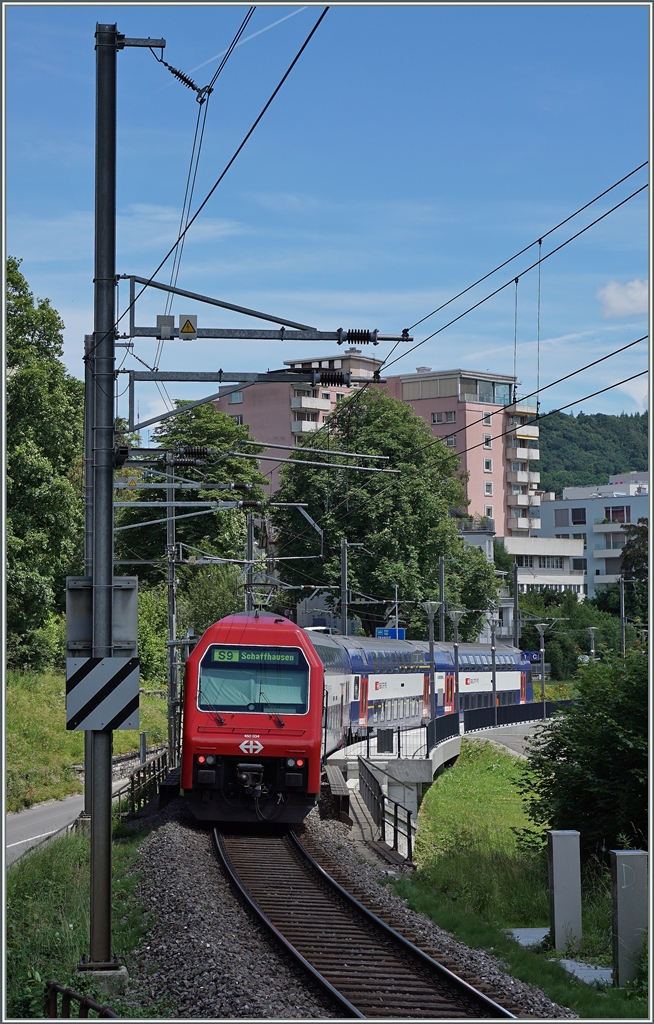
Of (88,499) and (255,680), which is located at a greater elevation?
(88,499)

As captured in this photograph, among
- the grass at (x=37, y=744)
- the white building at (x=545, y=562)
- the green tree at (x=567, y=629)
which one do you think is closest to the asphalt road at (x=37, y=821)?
the grass at (x=37, y=744)

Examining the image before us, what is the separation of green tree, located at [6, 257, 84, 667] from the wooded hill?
395ft

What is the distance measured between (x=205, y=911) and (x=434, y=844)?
43.1ft

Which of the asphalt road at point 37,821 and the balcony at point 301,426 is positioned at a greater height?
the balcony at point 301,426

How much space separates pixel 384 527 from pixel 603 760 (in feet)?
150

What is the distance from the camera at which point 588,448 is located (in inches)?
6432

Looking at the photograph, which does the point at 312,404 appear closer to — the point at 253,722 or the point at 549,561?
the point at 549,561

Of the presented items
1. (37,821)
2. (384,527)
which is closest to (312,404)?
(384,527)

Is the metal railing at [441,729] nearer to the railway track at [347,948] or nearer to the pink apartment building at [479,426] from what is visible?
the railway track at [347,948]

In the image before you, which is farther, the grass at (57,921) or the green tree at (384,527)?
the green tree at (384,527)

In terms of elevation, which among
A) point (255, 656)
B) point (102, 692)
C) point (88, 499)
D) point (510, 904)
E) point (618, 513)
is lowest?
point (510, 904)

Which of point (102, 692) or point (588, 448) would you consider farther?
point (588, 448)

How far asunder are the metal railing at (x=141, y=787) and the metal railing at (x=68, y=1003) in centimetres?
1380

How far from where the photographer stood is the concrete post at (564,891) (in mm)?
11969
